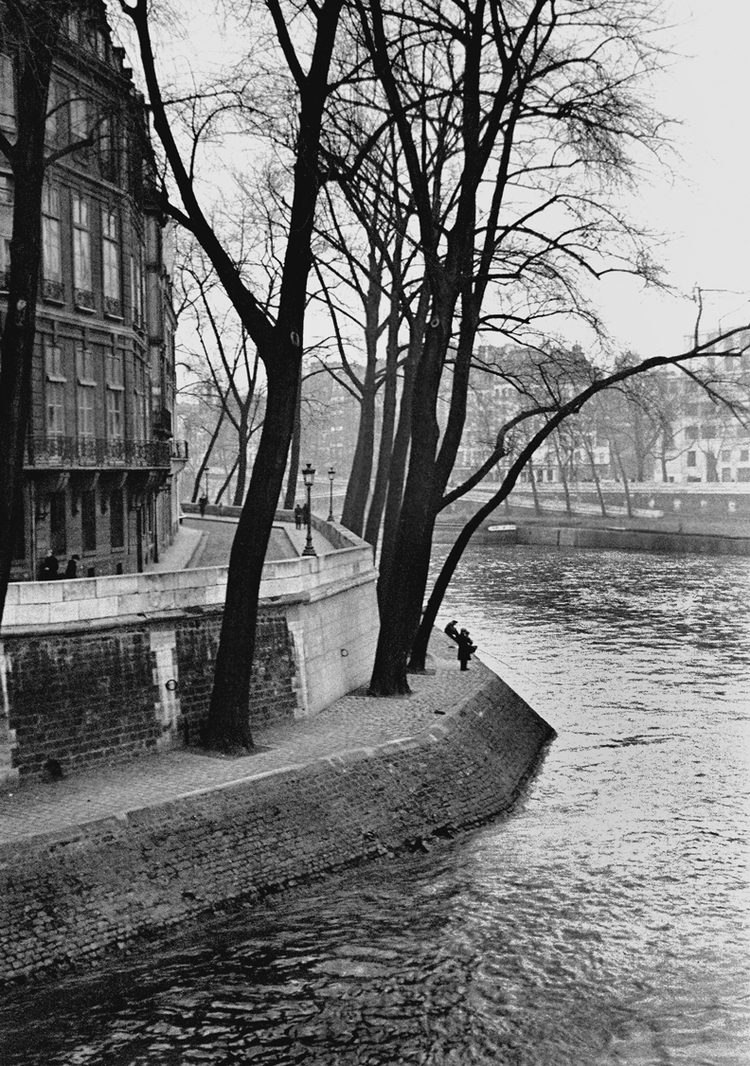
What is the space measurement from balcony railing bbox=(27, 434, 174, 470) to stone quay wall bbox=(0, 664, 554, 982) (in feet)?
34.9

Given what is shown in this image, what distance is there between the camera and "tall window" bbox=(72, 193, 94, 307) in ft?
94.0

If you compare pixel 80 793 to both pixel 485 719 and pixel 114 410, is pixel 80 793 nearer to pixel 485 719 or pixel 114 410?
pixel 485 719

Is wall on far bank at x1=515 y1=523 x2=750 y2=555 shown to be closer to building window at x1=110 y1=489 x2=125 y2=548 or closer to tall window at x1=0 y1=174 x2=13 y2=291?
building window at x1=110 y1=489 x2=125 y2=548

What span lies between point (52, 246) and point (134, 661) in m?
11.9

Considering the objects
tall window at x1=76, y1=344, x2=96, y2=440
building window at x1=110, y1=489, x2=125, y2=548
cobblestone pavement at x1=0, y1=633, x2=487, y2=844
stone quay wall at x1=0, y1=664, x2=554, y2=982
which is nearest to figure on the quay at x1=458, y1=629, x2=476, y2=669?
cobblestone pavement at x1=0, y1=633, x2=487, y2=844

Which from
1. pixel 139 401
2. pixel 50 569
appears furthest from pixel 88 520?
pixel 139 401

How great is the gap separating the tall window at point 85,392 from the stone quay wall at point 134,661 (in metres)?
7.97

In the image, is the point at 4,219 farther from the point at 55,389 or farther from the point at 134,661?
the point at 134,661

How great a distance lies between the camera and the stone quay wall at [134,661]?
58.2ft

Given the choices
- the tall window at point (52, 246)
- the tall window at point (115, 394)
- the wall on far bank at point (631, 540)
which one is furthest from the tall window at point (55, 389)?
the wall on far bank at point (631, 540)

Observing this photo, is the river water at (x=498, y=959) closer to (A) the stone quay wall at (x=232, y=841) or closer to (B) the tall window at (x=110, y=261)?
(A) the stone quay wall at (x=232, y=841)


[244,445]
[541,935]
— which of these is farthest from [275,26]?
[244,445]

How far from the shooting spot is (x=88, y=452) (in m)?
29.3

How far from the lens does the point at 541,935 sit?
15062 millimetres
